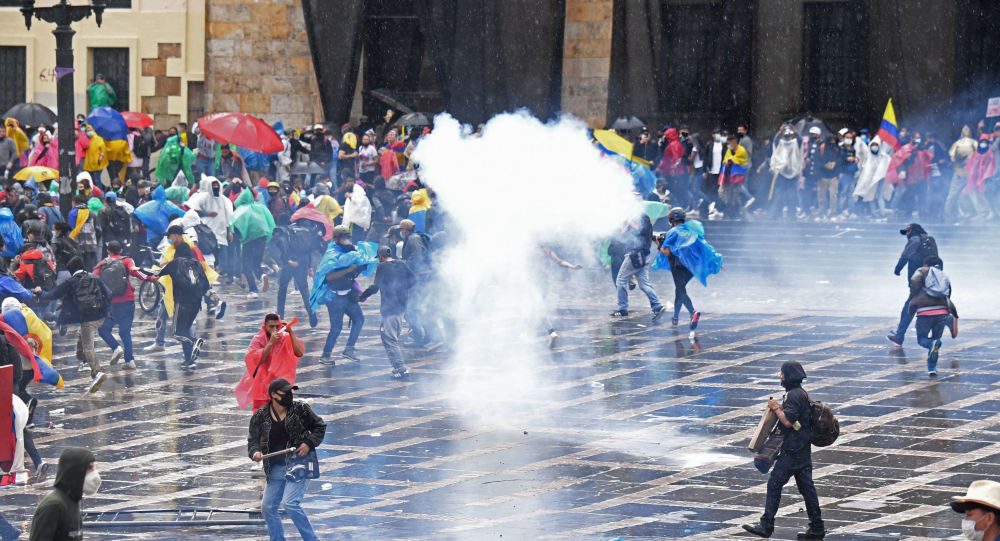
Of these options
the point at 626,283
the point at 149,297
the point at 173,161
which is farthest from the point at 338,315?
the point at 173,161

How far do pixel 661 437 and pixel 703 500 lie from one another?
217cm

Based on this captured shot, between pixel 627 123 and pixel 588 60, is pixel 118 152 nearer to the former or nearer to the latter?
pixel 588 60

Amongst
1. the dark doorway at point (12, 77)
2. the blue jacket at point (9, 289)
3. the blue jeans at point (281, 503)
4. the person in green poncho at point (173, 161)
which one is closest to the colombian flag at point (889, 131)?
the person in green poncho at point (173, 161)

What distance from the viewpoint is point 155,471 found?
12.3m

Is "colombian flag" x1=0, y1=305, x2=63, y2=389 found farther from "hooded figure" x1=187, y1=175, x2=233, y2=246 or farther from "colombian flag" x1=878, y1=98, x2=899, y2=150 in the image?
"colombian flag" x1=878, y1=98, x2=899, y2=150

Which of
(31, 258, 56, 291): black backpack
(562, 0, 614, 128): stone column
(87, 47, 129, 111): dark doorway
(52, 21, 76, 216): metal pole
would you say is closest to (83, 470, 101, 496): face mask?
(31, 258, 56, 291): black backpack

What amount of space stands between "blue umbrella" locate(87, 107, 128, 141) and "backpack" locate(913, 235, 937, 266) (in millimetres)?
15652

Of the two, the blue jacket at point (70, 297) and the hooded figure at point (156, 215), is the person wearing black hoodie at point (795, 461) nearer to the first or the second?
the blue jacket at point (70, 297)

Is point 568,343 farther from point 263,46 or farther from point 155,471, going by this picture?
point 263,46

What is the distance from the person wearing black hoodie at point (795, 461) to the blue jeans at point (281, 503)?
2966 mm

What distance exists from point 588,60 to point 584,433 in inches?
713

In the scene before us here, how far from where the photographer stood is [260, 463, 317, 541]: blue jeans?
9.66 meters

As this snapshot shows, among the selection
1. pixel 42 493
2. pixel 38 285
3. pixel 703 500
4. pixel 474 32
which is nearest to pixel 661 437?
pixel 703 500

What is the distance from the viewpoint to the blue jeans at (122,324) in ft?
54.5
